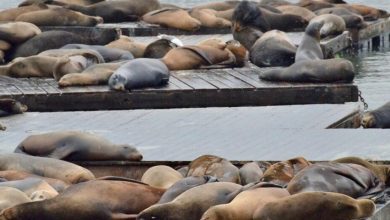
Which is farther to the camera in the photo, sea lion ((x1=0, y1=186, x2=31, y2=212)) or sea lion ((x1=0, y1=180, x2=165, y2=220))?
sea lion ((x1=0, y1=186, x2=31, y2=212))

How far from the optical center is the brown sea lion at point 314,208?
6.59 m

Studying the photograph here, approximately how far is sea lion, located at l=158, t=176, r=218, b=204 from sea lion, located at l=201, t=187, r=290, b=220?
1.18 feet

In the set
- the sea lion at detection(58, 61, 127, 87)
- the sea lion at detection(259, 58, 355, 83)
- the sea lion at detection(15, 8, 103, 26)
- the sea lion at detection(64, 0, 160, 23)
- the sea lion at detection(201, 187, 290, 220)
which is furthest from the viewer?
the sea lion at detection(64, 0, 160, 23)

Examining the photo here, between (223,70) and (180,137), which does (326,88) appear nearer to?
(223,70)

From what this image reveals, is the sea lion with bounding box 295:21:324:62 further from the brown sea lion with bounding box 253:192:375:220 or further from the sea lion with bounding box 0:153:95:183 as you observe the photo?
the brown sea lion with bounding box 253:192:375:220

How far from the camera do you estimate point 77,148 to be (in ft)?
29.2

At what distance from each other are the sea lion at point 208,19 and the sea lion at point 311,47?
3.14m

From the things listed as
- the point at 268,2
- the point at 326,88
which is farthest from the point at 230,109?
the point at 268,2

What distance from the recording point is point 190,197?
691 cm

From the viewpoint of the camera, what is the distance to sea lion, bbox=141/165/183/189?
7773mm

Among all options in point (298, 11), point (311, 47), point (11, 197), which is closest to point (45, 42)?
point (311, 47)

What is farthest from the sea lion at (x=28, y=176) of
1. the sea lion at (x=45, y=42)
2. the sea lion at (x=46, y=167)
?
the sea lion at (x=45, y=42)

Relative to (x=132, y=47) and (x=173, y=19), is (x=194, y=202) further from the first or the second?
(x=173, y=19)

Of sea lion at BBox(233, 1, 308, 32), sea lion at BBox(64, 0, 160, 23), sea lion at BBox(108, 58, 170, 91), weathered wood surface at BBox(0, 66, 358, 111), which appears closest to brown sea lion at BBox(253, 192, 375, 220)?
weathered wood surface at BBox(0, 66, 358, 111)
